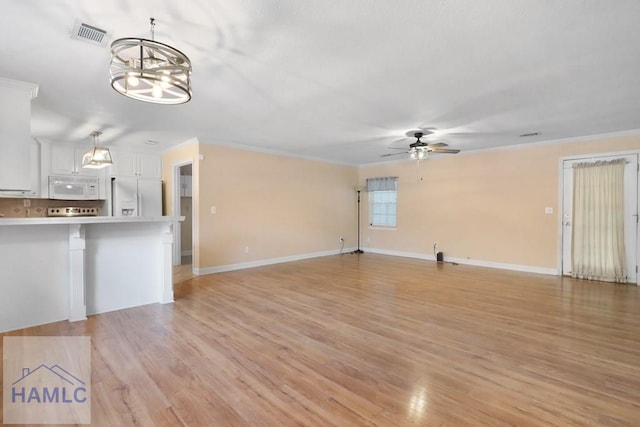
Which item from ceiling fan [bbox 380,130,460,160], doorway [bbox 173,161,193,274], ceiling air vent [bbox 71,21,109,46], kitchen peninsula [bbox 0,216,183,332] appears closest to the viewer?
ceiling air vent [bbox 71,21,109,46]

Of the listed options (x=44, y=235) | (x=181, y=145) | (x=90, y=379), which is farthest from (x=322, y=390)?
(x=181, y=145)

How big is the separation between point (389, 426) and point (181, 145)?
18.9ft

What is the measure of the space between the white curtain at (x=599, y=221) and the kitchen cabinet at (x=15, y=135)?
7758 mm

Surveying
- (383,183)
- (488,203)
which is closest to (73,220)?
(383,183)

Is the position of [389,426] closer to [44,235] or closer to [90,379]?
[90,379]

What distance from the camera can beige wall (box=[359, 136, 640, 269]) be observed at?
5.61 metres

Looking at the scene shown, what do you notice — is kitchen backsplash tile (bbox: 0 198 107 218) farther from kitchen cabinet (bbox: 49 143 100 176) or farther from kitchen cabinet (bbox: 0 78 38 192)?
kitchen cabinet (bbox: 0 78 38 192)

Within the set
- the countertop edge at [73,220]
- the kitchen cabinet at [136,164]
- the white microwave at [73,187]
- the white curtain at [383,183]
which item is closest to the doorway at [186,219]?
the kitchen cabinet at [136,164]

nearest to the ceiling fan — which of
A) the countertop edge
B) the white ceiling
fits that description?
the white ceiling

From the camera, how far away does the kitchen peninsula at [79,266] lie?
3.07 meters

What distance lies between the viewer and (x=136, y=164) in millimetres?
6367

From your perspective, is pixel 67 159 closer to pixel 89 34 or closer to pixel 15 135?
pixel 15 135

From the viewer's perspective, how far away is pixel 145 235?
153 inches

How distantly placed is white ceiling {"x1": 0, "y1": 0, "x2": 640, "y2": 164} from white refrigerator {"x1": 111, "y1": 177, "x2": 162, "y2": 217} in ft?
5.14
